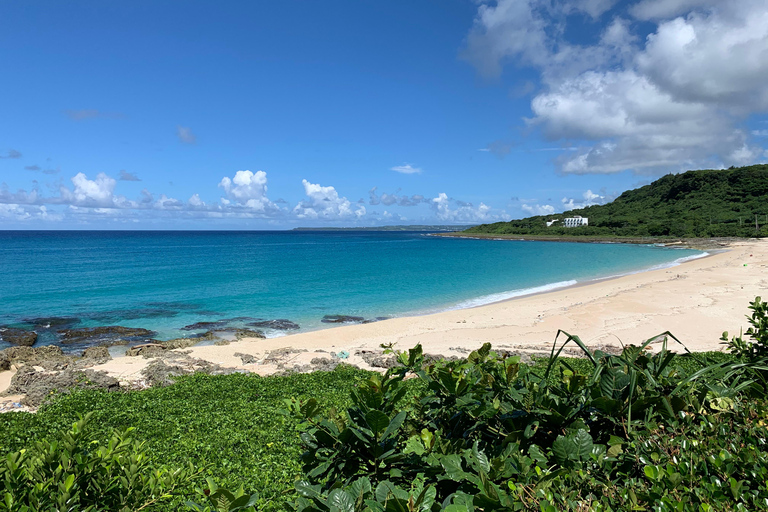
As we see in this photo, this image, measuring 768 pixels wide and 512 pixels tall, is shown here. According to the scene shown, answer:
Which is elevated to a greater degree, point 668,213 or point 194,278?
point 668,213

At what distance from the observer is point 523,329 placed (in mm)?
17219

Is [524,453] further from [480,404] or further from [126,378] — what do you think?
[126,378]

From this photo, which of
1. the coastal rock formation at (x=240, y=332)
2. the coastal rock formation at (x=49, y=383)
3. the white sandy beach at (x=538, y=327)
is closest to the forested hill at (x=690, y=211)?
the white sandy beach at (x=538, y=327)

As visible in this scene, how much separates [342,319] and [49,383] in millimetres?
13248

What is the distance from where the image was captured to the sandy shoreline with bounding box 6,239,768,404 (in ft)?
44.7

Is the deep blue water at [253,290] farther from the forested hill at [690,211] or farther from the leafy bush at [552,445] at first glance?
the forested hill at [690,211]

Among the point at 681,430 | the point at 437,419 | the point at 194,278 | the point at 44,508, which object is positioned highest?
the point at 681,430

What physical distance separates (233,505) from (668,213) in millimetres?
140298

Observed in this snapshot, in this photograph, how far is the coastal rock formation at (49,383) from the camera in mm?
9633

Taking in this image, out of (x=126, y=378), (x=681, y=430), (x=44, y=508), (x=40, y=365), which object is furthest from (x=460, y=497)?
(x=40, y=365)

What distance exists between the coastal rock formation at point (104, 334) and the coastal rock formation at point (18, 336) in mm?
1001

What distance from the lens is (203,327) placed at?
67.9 feet

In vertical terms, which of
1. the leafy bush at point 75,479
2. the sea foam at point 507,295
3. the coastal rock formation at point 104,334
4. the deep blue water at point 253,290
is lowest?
the deep blue water at point 253,290

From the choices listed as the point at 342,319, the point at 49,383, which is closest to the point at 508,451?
the point at 49,383
